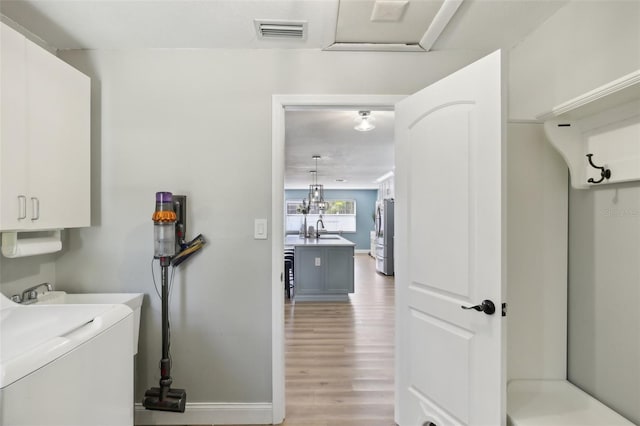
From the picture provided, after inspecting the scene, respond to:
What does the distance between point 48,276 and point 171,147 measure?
1.09m

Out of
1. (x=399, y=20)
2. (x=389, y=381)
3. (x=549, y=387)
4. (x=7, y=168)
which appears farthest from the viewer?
(x=389, y=381)

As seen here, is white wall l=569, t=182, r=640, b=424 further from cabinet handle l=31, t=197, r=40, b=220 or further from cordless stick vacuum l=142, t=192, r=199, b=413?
cabinet handle l=31, t=197, r=40, b=220

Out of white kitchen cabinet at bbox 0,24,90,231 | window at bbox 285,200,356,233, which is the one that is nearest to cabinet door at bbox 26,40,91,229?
white kitchen cabinet at bbox 0,24,90,231

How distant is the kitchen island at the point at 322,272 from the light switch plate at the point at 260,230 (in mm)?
3018

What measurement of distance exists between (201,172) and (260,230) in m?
0.53

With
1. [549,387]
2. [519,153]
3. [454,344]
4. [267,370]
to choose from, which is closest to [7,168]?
[267,370]

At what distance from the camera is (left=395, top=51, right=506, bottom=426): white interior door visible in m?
1.29

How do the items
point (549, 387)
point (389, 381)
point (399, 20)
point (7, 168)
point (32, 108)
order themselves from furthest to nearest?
point (389, 381)
point (399, 20)
point (549, 387)
point (32, 108)
point (7, 168)

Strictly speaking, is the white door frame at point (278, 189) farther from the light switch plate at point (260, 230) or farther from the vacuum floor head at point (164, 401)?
the vacuum floor head at point (164, 401)

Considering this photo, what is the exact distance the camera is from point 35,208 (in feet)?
4.64

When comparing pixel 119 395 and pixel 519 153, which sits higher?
pixel 519 153

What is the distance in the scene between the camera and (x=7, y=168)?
1285 mm

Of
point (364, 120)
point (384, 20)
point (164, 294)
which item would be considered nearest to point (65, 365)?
point (164, 294)

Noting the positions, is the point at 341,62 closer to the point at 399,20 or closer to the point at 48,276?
the point at 399,20
